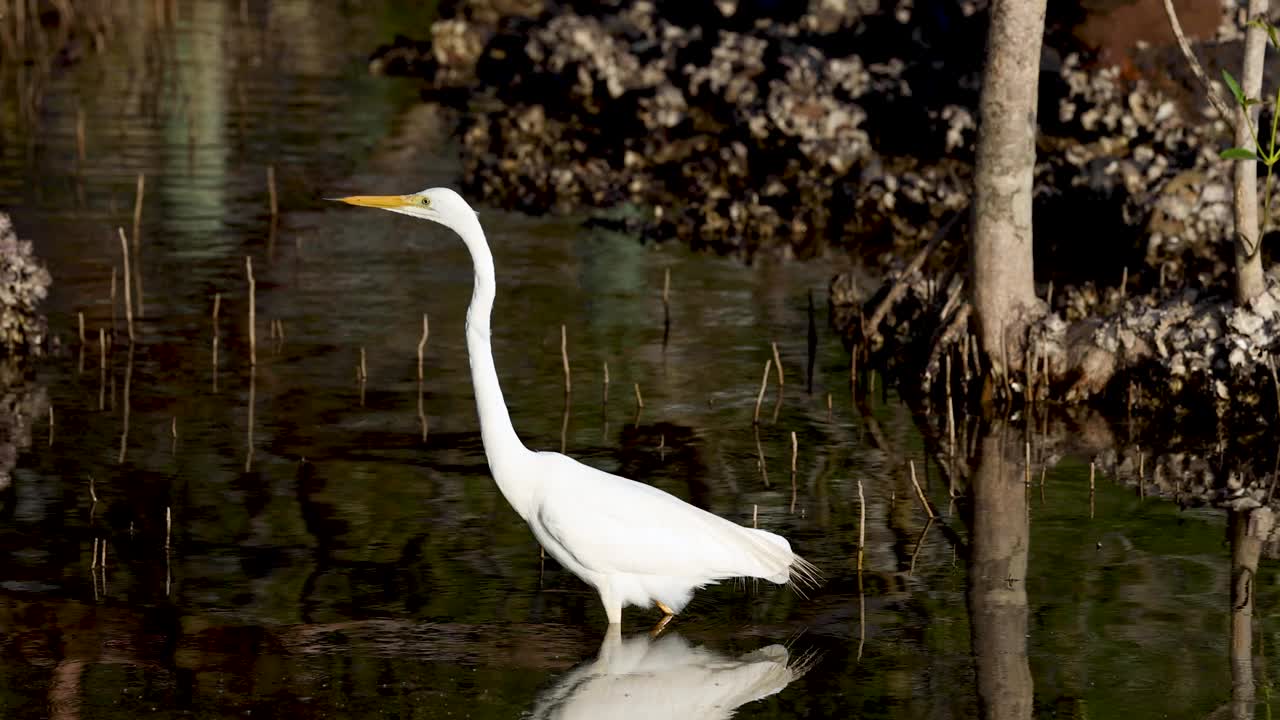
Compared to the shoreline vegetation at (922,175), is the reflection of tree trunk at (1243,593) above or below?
below

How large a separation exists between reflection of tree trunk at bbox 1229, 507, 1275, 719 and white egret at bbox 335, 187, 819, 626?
2.20 m

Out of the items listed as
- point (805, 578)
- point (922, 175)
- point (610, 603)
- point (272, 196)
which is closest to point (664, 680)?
point (610, 603)

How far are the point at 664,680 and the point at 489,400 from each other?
160 cm

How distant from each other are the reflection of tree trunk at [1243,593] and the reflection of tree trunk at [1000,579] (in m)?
0.98

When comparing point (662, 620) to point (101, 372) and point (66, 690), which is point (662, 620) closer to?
point (66, 690)

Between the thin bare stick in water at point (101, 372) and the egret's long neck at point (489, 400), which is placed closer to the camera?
the egret's long neck at point (489, 400)

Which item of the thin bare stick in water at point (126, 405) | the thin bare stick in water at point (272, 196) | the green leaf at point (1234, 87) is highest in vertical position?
the green leaf at point (1234, 87)

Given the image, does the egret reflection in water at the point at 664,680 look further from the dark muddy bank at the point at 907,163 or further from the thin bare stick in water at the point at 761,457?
the dark muddy bank at the point at 907,163

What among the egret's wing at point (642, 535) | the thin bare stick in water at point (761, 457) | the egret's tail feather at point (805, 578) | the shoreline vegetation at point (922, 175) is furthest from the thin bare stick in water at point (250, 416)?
the shoreline vegetation at point (922, 175)

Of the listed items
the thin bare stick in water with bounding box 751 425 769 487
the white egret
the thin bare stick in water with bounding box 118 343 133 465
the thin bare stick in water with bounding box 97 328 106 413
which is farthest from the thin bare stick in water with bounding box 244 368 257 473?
the white egret

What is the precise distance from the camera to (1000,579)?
11406 millimetres

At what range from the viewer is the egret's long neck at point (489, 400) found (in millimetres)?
9977

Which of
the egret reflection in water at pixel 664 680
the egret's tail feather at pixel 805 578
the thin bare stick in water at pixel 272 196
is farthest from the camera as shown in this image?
the thin bare stick in water at pixel 272 196

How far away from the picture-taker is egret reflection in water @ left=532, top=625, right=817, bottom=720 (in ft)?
30.8
